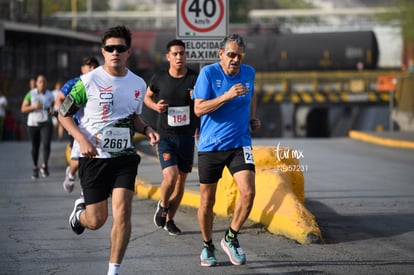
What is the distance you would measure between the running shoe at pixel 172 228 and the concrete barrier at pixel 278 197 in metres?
0.88

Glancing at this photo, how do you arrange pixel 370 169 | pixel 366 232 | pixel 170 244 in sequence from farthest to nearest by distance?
pixel 370 169
pixel 366 232
pixel 170 244

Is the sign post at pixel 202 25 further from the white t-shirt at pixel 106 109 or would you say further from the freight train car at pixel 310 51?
the freight train car at pixel 310 51

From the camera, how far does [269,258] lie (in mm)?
8586

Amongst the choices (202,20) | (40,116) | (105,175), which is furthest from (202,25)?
(105,175)

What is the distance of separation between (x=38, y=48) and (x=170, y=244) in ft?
144

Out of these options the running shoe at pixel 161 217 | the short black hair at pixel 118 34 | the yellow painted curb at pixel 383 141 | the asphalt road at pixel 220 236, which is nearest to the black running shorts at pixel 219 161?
the asphalt road at pixel 220 236

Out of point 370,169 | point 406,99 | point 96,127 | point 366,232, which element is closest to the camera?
point 96,127

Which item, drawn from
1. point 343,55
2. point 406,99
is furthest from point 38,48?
point 406,99

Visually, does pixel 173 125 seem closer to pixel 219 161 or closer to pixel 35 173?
pixel 219 161

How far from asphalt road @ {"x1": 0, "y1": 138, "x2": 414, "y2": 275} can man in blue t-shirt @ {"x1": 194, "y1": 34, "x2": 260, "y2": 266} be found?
0.28m

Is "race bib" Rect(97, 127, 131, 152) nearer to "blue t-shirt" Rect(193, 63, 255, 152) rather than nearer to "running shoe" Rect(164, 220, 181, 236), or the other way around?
"blue t-shirt" Rect(193, 63, 255, 152)

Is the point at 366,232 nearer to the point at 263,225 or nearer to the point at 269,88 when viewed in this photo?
the point at 263,225

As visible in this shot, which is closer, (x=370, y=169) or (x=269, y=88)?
(x=370, y=169)

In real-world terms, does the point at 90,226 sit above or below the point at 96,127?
below
